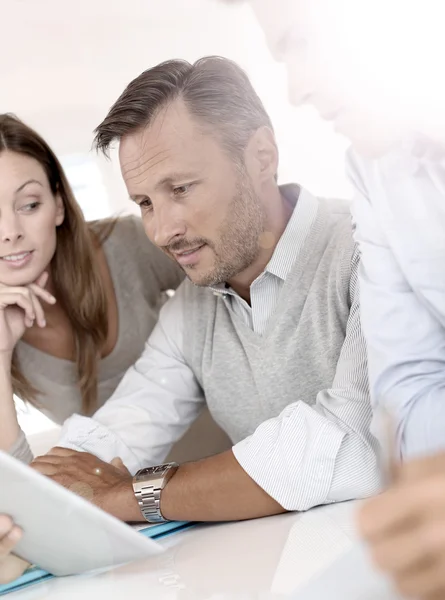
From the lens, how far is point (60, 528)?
1.71 feet

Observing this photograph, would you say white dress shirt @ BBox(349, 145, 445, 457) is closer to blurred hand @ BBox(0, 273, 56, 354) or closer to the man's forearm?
the man's forearm

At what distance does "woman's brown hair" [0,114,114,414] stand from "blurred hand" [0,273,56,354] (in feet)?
0.07

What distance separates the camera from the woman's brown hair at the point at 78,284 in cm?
67

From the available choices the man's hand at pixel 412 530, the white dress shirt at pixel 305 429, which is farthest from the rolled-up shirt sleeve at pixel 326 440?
the man's hand at pixel 412 530

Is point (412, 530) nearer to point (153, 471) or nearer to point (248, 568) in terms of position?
point (248, 568)

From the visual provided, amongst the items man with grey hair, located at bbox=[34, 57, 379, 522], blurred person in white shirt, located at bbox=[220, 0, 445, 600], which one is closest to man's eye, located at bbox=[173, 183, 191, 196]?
man with grey hair, located at bbox=[34, 57, 379, 522]

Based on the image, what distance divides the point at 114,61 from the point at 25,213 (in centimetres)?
15

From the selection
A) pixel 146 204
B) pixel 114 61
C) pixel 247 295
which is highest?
pixel 114 61

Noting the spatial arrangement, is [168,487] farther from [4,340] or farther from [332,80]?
[332,80]

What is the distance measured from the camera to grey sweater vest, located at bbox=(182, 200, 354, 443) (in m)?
0.59

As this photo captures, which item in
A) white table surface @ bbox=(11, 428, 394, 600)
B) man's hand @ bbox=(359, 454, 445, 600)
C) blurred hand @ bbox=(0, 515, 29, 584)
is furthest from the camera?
blurred hand @ bbox=(0, 515, 29, 584)

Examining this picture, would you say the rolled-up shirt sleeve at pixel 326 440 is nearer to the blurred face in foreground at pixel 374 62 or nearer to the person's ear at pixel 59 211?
the blurred face in foreground at pixel 374 62

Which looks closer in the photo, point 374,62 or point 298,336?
point 374,62

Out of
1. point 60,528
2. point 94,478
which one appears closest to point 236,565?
point 60,528
